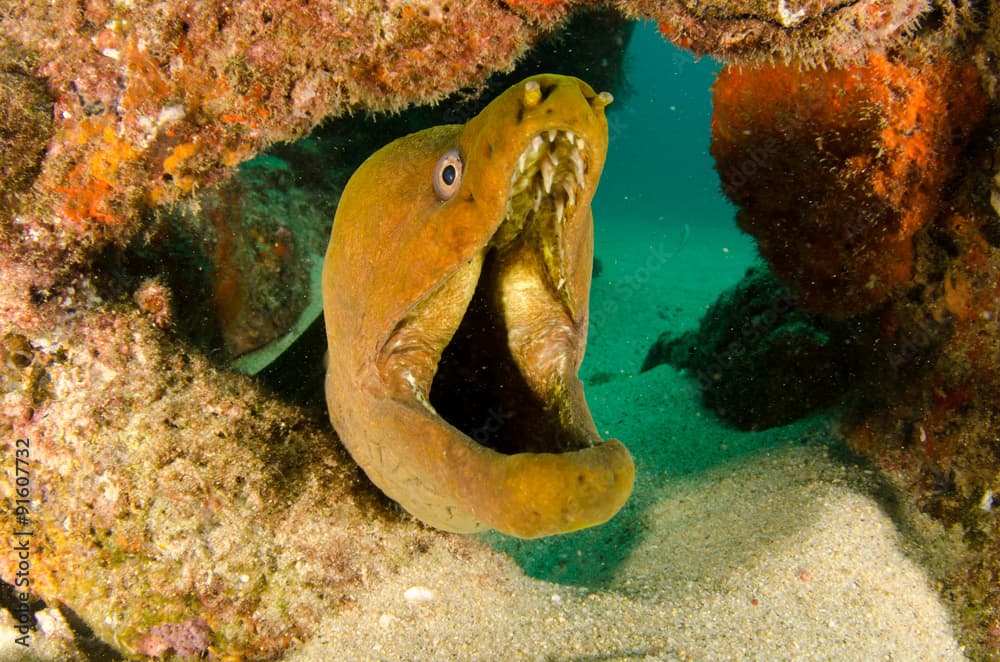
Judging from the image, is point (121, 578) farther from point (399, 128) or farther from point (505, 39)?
point (399, 128)

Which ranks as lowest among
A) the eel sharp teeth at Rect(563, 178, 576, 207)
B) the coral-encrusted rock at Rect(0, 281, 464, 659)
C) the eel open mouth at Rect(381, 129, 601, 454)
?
the coral-encrusted rock at Rect(0, 281, 464, 659)

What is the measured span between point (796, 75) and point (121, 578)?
429cm

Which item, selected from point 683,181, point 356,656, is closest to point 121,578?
point 356,656

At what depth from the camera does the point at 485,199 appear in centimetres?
167

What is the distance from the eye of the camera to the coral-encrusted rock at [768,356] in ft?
14.6

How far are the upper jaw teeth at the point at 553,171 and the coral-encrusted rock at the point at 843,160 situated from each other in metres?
2.00

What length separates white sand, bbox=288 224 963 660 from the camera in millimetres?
2387

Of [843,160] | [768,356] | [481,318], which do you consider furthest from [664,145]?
[481,318]

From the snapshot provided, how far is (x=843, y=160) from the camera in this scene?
3262mm

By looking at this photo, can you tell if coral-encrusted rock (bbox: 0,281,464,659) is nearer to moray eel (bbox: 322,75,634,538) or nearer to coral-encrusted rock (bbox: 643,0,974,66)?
moray eel (bbox: 322,75,634,538)

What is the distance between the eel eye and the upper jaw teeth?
0.19m

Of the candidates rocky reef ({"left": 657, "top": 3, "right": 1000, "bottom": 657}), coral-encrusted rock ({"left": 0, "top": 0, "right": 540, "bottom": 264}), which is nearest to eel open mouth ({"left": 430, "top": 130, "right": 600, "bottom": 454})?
coral-encrusted rock ({"left": 0, "top": 0, "right": 540, "bottom": 264})

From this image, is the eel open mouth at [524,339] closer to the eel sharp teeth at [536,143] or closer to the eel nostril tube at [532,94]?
the eel sharp teeth at [536,143]

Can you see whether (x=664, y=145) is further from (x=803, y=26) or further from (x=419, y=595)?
(x=419, y=595)
